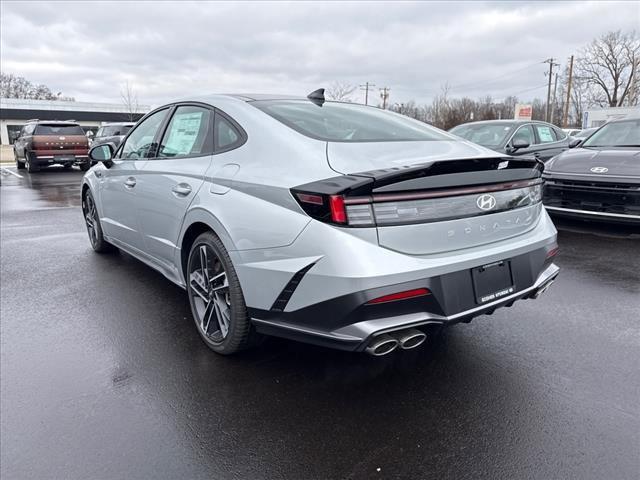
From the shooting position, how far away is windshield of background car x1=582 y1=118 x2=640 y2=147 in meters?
6.82

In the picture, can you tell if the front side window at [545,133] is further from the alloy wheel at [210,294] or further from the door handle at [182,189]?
the alloy wheel at [210,294]

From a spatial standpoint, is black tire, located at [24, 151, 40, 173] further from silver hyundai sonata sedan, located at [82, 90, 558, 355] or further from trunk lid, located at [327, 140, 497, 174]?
trunk lid, located at [327, 140, 497, 174]

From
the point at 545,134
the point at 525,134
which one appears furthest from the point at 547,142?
the point at 525,134

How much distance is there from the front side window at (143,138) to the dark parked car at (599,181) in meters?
5.10

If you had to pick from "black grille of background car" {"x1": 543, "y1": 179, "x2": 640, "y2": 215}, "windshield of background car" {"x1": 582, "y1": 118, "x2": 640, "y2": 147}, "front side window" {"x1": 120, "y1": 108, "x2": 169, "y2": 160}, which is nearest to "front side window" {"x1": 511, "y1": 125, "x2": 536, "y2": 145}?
"windshield of background car" {"x1": 582, "y1": 118, "x2": 640, "y2": 147}

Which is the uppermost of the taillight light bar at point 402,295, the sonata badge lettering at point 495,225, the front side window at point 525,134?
the front side window at point 525,134

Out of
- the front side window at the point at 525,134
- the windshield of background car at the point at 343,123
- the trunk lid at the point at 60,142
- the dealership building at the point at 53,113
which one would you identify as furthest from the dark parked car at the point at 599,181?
the dealership building at the point at 53,113

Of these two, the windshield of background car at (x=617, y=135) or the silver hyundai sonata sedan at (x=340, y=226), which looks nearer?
the silver hyundai sonata sedan at (x=340, y=226)

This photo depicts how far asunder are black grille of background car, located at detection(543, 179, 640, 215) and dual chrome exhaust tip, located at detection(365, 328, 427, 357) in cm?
469

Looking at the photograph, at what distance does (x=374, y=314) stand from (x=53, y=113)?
60.6m

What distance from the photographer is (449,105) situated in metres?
59.8

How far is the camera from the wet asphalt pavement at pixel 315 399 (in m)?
2.14

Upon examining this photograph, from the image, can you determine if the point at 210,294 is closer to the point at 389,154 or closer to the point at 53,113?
the point at 389,154

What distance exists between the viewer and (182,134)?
3.62 meters
